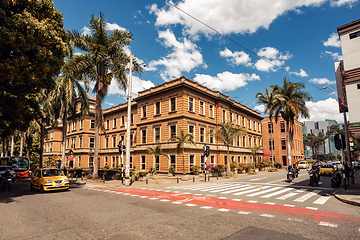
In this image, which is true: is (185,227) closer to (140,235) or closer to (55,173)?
(140,235)

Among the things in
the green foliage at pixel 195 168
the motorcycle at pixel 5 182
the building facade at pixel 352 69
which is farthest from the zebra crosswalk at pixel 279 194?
the motorcycle at pixel 5 182

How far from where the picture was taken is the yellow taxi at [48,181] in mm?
14182

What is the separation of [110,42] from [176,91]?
11119mm

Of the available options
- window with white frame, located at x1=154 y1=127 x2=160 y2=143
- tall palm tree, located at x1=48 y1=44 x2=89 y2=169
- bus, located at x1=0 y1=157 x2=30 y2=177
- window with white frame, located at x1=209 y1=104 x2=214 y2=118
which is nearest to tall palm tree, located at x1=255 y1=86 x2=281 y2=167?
window with white frame, located at x1=209 y1=104 x2=214 y2=118

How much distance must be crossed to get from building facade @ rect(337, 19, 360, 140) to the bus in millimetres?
38070

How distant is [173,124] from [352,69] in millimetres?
21549

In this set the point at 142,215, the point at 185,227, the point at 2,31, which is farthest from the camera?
the point at 2,31

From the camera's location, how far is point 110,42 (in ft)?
78.6

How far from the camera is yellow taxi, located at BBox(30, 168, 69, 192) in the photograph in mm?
14182

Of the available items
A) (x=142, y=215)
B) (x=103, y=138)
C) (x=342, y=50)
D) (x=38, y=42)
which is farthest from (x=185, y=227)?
(x=103, y=138)

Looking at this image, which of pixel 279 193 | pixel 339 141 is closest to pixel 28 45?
pixel 279 193

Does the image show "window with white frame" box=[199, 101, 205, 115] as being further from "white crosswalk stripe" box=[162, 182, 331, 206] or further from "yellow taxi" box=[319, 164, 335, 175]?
"white crosswalk stripe" box=[162, 182, 331, 206]

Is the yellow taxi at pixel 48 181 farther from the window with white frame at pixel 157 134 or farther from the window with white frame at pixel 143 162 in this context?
the window with white frame at pixel 143 162

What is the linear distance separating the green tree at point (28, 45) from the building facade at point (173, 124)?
42.5 ft
